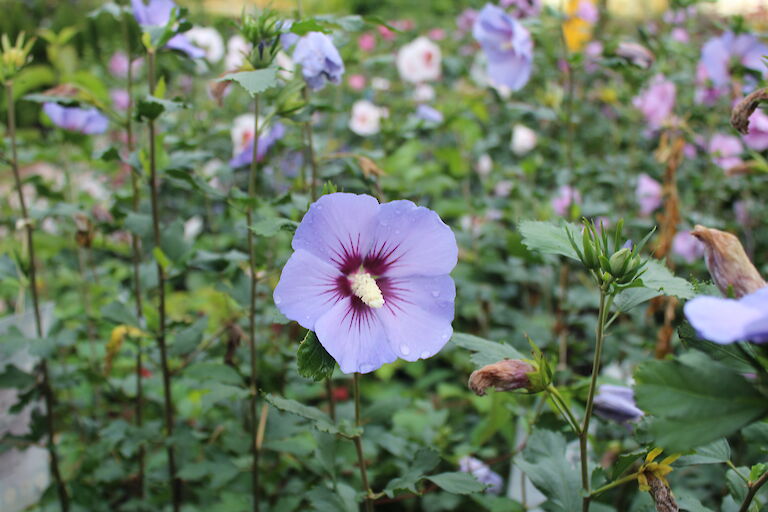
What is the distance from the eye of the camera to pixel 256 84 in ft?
2.66

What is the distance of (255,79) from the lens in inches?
32.7

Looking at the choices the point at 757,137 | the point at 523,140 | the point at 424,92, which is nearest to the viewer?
the point at 757,137

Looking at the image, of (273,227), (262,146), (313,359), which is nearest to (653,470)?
(313,359)

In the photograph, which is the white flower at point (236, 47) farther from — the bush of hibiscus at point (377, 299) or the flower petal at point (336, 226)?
the flower petal at point (336, 226)

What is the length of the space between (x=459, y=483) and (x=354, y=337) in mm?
283

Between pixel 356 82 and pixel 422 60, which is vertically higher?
pixel 422 60

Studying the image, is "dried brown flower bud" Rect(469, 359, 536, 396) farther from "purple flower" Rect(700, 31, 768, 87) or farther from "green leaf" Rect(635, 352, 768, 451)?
"purple flower" Rect(700, 31, 768, 87)

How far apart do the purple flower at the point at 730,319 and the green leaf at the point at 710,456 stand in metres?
0.37

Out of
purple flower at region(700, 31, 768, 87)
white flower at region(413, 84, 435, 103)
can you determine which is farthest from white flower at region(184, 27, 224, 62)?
purple flower at region(700, 31, 768, 87)

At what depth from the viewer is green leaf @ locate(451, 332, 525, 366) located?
0.77m

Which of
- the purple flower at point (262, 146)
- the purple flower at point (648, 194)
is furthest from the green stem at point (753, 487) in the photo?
the purple flower at point (648, 194)

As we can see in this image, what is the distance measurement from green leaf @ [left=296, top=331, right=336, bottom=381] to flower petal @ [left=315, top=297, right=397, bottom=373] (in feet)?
0.06

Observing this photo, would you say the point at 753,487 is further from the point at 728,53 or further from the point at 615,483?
the point at 728,53

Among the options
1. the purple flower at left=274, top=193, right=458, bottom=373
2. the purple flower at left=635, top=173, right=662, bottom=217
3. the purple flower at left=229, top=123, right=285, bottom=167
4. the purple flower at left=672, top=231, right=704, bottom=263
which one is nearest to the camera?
the purple flower at left=274, top=193, right=458, bottom=373
